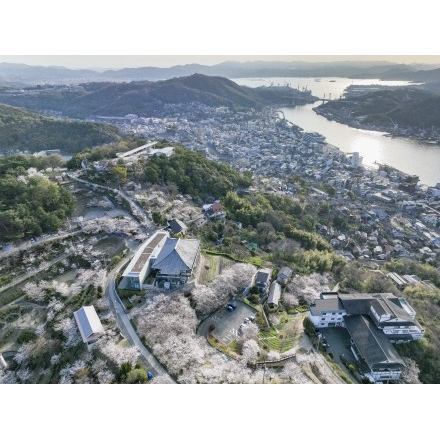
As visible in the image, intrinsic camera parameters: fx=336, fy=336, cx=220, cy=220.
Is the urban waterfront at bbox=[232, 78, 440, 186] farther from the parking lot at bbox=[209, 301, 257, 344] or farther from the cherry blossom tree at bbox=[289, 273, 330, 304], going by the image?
the parking lot at bbox=[209, 301, 257, 344]

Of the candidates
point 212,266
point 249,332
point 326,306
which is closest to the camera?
point 249,332

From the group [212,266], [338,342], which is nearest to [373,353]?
[338,342]

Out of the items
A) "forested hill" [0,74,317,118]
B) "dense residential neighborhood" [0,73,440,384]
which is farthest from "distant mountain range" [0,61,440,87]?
"dense residential neighborhood" [0,73,440,384]

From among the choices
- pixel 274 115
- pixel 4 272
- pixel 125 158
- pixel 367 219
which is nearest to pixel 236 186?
pixel 125 158

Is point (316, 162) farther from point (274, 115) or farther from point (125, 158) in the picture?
point (274, 115)

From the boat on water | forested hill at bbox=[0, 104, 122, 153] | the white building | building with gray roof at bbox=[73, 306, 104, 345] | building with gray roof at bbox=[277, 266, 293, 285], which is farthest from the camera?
the boat on water

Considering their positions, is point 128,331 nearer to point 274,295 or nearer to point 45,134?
point 274,295

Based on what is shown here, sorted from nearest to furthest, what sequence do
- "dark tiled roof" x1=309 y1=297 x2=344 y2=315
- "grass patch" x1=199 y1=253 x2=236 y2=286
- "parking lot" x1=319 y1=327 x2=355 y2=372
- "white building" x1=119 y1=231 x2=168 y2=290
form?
1. "parking lot" x1=319 y1=327 x2=355 y2=372
2. "dark tiled roof" x1=309 y1=297 x2=344 y2=315
3. "white building" x1=119 y1=231 x2=168 y2=290
4. "grass patch" x1=199 y1=253 x2=236 y2=286
